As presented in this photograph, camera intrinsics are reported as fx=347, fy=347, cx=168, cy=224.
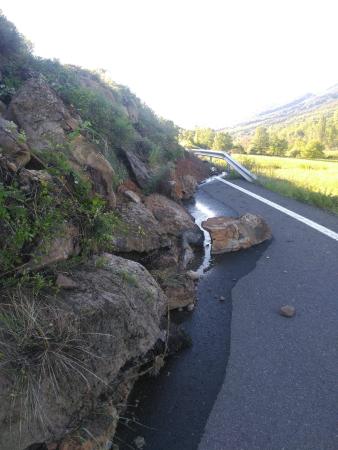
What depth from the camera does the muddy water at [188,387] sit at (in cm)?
278

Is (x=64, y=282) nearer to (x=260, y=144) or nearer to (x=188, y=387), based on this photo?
(x=188, y=387)

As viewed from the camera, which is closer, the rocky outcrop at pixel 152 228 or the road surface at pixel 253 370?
the road surface at pixel 253 370

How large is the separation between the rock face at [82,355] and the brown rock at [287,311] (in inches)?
60.1

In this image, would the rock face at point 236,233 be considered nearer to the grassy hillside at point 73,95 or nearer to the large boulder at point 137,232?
the large boulder at point 137,232

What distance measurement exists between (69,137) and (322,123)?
123 metres

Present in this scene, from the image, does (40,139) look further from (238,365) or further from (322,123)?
(322,123)

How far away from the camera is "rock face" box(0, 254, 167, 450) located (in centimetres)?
235

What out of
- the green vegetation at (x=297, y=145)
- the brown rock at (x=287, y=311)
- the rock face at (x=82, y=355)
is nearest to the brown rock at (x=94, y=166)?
the rock face at (x=82, y=355)

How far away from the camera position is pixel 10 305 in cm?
273

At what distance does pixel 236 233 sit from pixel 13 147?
4.12 m

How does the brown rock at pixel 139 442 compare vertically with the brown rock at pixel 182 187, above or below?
below

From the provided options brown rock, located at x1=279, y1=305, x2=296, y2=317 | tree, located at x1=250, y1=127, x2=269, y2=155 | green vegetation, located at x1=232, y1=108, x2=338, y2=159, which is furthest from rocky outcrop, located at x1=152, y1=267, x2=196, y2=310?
tree, located at x1=250, y1=127, x2=269, y2=155

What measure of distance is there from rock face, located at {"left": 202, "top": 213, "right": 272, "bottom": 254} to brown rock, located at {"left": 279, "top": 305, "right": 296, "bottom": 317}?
2.20 meters

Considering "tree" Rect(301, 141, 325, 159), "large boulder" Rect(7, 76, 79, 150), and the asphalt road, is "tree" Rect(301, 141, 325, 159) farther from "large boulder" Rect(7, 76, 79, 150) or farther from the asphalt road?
"large boulder" Rect(7, 76, 79, 150)
